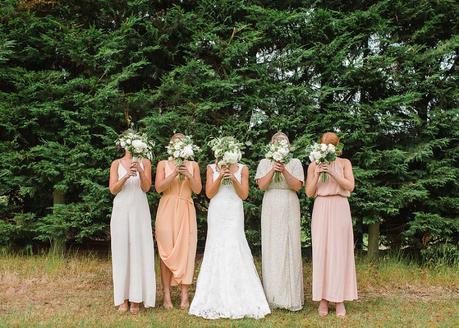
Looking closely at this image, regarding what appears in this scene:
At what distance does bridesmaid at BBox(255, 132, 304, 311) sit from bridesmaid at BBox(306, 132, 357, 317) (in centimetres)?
27

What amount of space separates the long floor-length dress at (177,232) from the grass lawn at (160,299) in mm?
582

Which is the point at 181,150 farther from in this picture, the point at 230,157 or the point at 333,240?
the point at 333,240

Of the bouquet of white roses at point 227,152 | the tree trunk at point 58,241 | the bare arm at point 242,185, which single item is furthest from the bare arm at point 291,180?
the tree trunk at point 58,241

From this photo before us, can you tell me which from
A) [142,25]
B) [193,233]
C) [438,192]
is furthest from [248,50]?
[438,192]

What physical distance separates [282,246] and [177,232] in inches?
57.5

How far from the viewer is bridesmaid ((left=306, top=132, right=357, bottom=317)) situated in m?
6.42

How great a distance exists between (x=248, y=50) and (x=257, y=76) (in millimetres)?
499

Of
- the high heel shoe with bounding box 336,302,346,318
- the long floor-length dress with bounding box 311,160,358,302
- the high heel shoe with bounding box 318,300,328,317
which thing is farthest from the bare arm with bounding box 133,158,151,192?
the high heel shoe with bounding box 336,302,346,318

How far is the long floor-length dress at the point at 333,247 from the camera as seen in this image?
641cm

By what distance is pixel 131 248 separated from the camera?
21.3ft

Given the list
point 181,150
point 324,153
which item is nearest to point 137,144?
point 181,150

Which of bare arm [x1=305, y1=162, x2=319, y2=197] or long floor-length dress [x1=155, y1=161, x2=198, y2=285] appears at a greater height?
bare arm [x1=305, y1=162, x2=319, y2=197]

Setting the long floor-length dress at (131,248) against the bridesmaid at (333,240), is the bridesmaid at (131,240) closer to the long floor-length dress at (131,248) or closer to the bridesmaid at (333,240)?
the long floor-length dress at (131,248)

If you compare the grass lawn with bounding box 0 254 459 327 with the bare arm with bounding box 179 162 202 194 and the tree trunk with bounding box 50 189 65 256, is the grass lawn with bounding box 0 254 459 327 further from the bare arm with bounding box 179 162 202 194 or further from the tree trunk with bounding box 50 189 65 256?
the bare arm with bounding box 179 162 202 194
